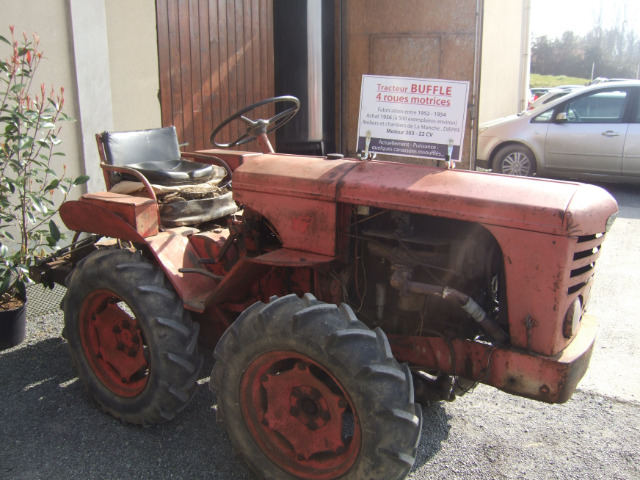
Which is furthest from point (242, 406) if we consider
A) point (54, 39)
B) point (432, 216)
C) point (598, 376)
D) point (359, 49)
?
point (359, 49)

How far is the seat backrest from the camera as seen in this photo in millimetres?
3814

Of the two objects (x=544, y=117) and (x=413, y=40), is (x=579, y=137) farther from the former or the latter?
(x=413, y=40)

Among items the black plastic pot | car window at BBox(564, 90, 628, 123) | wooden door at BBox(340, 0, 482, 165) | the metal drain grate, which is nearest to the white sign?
the black plastic pot

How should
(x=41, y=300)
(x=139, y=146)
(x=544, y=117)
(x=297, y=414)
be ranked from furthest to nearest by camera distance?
(x=544, y=117), (x=41, y=300), (x=139, y=146), (x=297, y=414)

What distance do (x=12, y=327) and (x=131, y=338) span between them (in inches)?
55.2

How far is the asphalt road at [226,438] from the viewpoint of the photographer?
286cm

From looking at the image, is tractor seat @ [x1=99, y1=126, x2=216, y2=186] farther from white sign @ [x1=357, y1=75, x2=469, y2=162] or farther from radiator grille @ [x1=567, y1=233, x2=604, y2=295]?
radiator grille @ [x1=567, y1=233, x2=604, y2=295]

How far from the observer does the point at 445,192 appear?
2496 mm

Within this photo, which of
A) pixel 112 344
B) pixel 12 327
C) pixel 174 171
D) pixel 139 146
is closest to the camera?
pixel 112 344

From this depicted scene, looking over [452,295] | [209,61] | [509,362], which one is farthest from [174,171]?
[209,61]

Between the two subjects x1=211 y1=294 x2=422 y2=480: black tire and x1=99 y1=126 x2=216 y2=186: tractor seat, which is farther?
x1=99 y1=126 x2=216 y2=186: tractor seat

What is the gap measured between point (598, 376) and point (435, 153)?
2060 millimetres

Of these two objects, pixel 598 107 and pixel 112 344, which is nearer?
pixel 112 344

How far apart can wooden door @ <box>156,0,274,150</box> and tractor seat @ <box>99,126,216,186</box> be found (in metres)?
2.42
